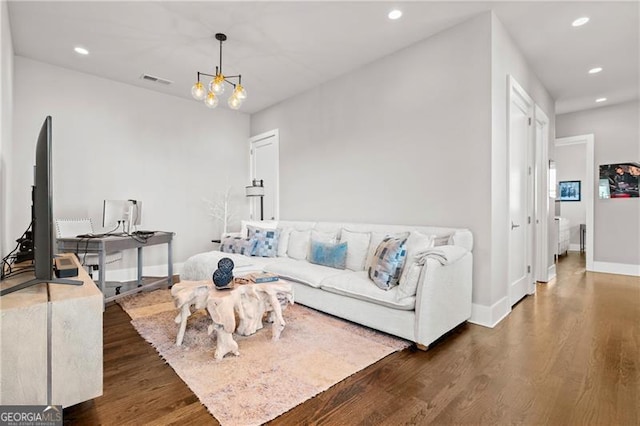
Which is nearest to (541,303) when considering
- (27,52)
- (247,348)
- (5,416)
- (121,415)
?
(247,348)

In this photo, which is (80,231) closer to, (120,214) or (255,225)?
(120,214)

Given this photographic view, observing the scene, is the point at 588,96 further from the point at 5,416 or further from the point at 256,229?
the point at 5,416

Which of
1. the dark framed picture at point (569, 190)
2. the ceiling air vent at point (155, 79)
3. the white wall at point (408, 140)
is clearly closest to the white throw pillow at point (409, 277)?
the white wall at point (408, 140)

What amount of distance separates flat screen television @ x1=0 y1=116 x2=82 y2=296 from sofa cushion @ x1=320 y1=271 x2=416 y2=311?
6.34 feet

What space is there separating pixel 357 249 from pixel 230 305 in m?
1.61

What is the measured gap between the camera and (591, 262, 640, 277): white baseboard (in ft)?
16.2

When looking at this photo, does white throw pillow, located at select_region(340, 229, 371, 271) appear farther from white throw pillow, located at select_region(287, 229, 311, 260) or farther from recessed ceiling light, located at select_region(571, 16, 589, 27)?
recessed ceiling light, located at select_region(571, 16, 589, 27)

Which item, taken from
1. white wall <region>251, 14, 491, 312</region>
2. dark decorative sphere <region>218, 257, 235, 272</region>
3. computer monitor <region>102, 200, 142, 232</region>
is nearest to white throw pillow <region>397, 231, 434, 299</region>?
white wall <region>251, 14, 491, 312</region>

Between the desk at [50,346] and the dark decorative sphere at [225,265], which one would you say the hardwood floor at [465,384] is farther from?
the dark decorative sphere at [225,265]

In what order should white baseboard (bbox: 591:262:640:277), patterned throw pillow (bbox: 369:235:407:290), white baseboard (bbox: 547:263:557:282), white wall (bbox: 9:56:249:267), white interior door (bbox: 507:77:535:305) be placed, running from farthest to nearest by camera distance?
white baseboard (bbox: 591:262:640:277) < white baseboard (bbox: 547:263:557:282) < white wall (bbox: 9:56:249:267) < white interior door (bbox: 507:77:535:305) < patterned throw pillow (bbox: 369:235:407:290)

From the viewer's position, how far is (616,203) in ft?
16.9

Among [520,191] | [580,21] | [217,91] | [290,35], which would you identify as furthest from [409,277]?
[580,21]

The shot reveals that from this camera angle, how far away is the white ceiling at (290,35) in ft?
9.27

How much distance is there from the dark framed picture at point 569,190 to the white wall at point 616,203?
10.3ft
